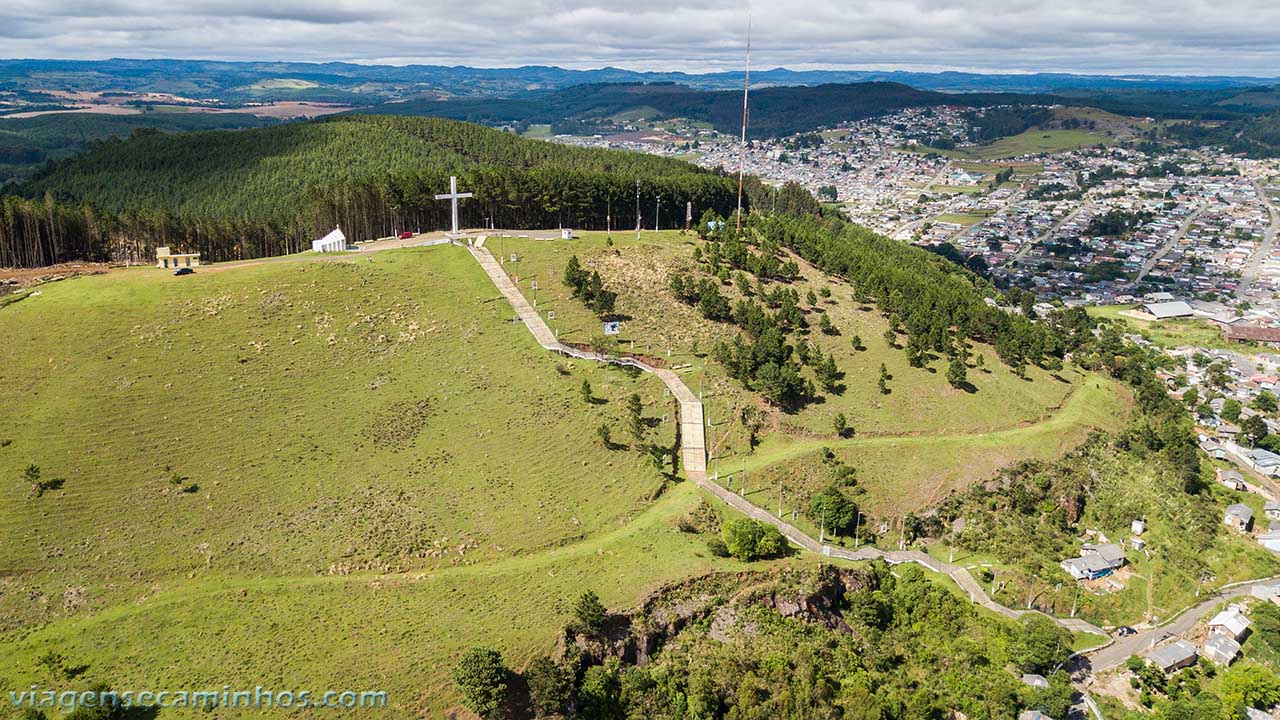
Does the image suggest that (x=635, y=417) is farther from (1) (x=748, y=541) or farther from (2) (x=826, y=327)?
(2) (x=826, y=327)

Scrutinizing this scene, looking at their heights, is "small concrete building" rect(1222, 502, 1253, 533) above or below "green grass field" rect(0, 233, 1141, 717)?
below

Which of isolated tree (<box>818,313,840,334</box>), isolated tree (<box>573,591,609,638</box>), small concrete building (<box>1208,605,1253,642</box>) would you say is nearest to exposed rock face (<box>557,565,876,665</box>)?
isolated tree (<box>573,591,609,638</box>)

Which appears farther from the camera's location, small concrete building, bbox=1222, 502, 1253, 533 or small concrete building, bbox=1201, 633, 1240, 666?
small concrete building, bbox=1222, 502, 1253, 533

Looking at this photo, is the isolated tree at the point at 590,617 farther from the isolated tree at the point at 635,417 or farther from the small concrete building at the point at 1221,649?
the small concrete building at the point at 1221,649

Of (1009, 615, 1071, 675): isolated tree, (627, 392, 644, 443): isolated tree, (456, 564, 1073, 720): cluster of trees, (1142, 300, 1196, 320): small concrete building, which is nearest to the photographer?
(456, 564, 1073, 720): cluster of trees

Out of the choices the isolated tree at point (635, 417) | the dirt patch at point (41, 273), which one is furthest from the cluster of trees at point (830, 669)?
the dirt patch at point (41, 273)

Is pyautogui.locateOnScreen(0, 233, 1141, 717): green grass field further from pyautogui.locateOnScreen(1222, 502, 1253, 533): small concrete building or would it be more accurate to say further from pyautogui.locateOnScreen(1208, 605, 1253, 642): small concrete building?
pyautogui.locateOnScreen(1208, 605, 1253, 642): small concrete building

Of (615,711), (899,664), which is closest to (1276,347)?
(899,664)

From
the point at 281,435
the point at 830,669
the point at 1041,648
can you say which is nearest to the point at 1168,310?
the point at 1041,648
